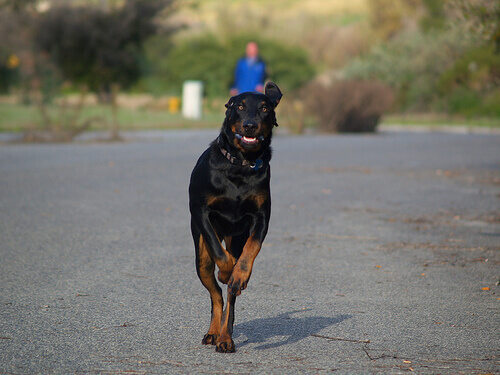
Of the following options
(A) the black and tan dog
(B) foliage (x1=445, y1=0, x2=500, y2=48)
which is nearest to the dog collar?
(A) the black and tan dog

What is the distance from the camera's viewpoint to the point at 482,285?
607 cm

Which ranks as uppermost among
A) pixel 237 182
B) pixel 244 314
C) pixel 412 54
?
pixel 412 54

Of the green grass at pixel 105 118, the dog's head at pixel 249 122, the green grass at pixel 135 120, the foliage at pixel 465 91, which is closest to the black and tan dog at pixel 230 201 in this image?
the dog's head at pixel 249 122

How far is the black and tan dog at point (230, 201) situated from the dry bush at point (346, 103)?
21.8 metres

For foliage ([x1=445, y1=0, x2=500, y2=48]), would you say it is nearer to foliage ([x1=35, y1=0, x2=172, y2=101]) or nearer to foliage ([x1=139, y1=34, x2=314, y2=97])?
foliage ([x1=35, y1=0, x2=172, y2=101])

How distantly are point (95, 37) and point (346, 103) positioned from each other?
44.3 ft

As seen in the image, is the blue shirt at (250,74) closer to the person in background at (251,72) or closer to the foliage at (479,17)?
the person in background at (251,72)

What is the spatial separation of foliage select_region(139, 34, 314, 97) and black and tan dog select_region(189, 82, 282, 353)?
33.2m

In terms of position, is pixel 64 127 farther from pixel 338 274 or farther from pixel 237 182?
pixel 237 182

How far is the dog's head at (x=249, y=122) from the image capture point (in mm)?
4523

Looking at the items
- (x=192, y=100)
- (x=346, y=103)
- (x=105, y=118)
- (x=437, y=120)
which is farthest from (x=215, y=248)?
(x=437, y=120)

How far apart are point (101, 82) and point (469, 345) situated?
33.8 metres

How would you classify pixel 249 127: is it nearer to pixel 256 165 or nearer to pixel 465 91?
pixel 256 165

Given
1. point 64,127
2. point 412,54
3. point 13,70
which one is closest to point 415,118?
point 412,54
